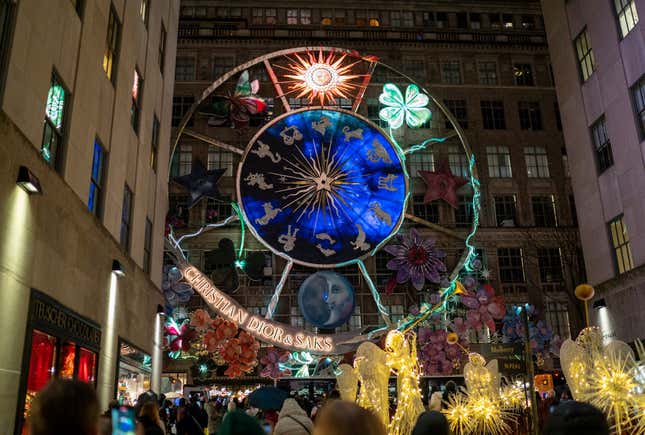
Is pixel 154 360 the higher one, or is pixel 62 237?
pixel 62 237

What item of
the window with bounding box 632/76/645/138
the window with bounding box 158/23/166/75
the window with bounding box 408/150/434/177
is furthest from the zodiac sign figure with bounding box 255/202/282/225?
the window with bounding box 408/150/434/177

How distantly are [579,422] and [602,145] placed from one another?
23955 millimetres

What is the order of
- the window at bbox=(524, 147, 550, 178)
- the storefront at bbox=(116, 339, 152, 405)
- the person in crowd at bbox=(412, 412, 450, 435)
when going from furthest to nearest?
the window at bbox=(524, 147, 550, 178), the storefront at bbox=(116, 339, 152, 405), the person in crowd at bbox=(412, 412, 450, 435)

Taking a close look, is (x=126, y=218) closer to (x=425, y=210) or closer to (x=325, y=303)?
(x=325, y=303)

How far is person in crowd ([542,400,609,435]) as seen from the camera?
2.81 m

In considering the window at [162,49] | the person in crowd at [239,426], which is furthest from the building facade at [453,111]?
the person in crowd at [239,426]

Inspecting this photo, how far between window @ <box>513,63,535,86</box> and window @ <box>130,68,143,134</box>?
133ft

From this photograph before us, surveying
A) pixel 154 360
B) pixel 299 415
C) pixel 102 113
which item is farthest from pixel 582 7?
pixel 299 415

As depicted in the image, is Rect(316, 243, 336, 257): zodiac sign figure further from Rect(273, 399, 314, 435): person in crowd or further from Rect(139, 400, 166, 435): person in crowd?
Rect(273, 399, 314, 435): person in crowd

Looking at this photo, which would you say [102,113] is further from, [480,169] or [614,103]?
[480,169]

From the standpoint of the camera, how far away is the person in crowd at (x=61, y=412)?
2.72 metres

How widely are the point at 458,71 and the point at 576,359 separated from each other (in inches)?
1827

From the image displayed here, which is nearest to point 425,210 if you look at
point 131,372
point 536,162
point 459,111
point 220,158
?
point 459,111

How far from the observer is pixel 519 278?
46.9 meters
